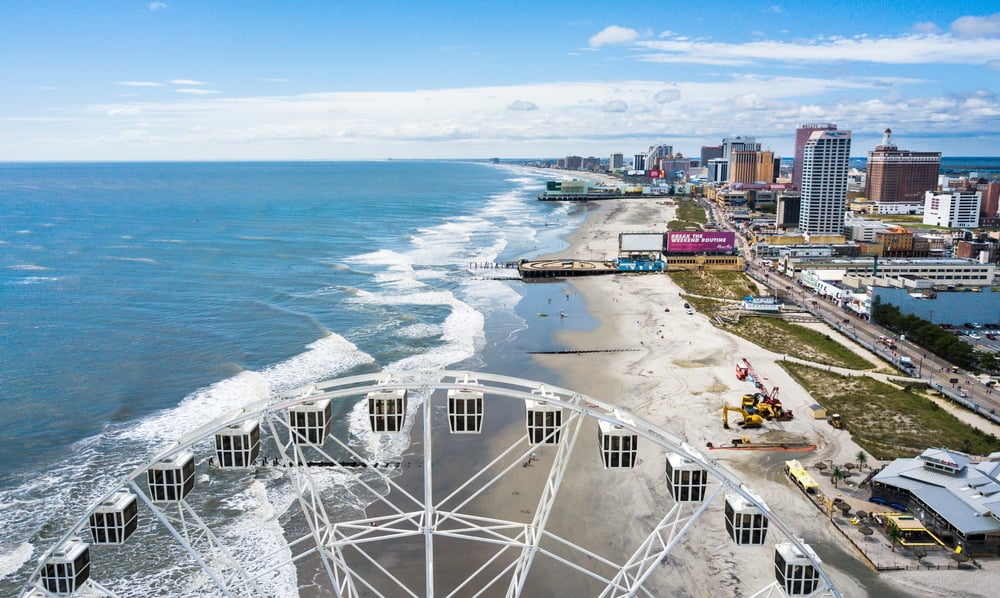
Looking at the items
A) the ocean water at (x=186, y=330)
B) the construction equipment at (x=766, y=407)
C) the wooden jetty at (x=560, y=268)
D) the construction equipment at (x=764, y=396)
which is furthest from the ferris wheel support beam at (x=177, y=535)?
the wooden jetty at (x=560, y=268)

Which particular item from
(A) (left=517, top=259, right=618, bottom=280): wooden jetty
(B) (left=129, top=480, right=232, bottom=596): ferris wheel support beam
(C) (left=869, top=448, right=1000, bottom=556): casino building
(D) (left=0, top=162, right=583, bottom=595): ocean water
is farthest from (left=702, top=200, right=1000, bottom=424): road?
(B) (left=129, top=480, right=232, bottom=596): ferris wheel support beam

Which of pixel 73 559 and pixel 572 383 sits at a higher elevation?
pixel 73 559

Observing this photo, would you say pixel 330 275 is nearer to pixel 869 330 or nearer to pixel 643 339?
pixel 643 339

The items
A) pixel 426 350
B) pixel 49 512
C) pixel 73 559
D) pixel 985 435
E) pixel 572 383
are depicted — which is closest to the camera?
pixel 73 559

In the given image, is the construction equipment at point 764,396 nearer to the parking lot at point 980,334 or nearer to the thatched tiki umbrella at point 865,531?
the thatched tiki umbrella at point 865,531

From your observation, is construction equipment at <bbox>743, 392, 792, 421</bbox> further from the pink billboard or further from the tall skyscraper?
the tall skyscraper

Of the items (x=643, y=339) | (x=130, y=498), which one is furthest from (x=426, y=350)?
(x=130, y=498)
